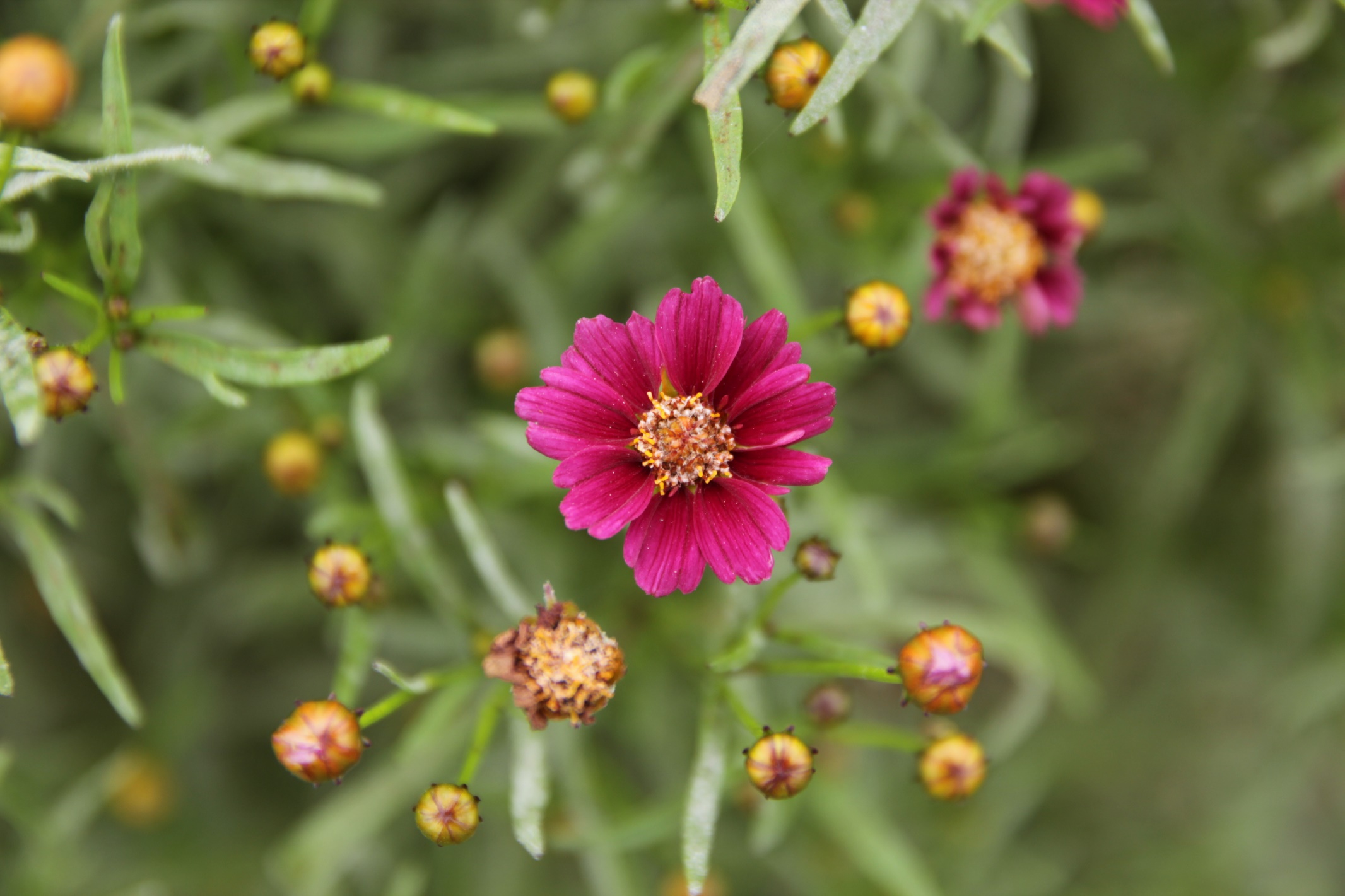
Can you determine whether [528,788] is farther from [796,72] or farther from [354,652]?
[796,72]

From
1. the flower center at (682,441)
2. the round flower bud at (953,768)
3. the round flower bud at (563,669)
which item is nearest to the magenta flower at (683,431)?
the flower center at (682,441)

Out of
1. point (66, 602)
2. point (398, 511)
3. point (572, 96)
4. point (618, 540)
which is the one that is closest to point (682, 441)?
point (398, 511)

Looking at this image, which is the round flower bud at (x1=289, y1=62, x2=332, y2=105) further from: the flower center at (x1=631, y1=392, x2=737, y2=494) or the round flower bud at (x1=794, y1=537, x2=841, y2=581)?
the round flower bud at (x1=794, y1=537, x2=841, y2=581)

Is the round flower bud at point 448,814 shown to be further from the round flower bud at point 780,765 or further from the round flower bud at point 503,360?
the round flower bud at point 503,360

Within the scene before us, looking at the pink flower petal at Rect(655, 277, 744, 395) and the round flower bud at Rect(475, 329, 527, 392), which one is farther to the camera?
the round flower bud at Rect(475, 329, 527, 392)

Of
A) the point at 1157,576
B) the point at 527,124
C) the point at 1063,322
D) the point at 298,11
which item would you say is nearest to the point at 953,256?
the point at 1063,322

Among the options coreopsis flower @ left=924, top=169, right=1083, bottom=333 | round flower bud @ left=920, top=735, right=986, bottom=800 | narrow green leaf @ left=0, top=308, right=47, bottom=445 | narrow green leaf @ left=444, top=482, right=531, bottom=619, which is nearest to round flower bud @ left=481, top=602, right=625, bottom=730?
narrow green leaf @ left=444, top=482, right=531, bottom=619

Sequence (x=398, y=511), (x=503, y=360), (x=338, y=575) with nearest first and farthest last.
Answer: (x=338, y=575), (x=398, y=511), (x=503, y=360)
